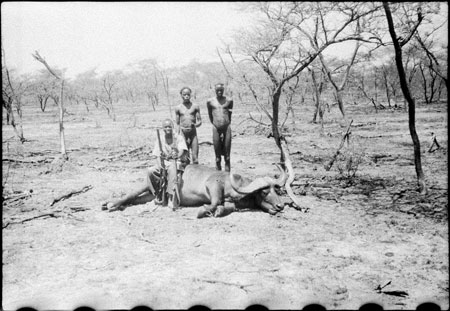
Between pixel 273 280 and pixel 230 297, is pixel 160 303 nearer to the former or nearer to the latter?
pixel 230 297

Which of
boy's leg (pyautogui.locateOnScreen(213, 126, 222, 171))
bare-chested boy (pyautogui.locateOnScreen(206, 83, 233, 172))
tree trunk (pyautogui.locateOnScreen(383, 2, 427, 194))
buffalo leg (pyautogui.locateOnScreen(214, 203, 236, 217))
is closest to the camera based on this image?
buffalo leg (pyautogui.locateOnScreen(214, 203, 236, 217))

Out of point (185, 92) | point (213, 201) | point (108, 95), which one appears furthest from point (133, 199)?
point (108, 95)

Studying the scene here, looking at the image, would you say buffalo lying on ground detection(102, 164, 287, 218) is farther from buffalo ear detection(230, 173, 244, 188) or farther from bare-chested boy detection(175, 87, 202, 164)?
bare-chested boy detection(175, 87, 202, 164)

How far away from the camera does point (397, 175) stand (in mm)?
8242

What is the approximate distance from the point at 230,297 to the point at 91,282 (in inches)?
55.8

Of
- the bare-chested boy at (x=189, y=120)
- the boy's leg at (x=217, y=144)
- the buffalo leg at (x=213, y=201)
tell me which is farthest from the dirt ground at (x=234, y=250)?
the bare-chested boy at (x=189, y=120)

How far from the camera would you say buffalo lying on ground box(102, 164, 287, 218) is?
5.55 metres

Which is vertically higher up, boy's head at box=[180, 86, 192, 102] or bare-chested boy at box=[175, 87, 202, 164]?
boy's head at box=[180, 86, 192, 102]

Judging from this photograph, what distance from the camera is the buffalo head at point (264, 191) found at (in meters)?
5.55

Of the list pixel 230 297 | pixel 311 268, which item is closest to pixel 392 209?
pixel 311 268

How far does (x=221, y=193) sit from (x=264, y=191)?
2.23 feet

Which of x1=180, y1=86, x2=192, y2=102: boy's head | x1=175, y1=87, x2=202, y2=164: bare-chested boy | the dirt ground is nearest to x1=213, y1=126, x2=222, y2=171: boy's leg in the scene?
x1=175, y1=87, x2=202, y2=164: bare-chested boy

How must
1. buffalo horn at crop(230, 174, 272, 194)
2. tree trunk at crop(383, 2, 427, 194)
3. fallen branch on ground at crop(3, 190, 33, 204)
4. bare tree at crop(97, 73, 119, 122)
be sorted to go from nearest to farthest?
buffalo horn at crop(230, 174, 272, 194), tree trunk at crop(383, 2, 427, 194), fallen branch on ground at crop(3, 190, 33, 204), bare tree at crop(97, 73, 119, 122)

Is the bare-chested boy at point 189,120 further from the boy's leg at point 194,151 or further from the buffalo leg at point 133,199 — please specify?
the buffalo leg at point 133,199
